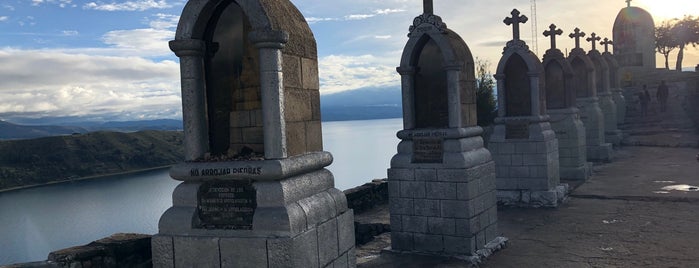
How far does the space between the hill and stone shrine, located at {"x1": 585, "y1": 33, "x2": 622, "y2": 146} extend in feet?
207

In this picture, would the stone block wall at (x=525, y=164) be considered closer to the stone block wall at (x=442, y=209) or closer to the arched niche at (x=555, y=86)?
the arched niche at (x=555, y=86)

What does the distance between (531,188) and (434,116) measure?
466cm

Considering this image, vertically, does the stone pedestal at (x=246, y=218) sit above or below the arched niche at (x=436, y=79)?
below

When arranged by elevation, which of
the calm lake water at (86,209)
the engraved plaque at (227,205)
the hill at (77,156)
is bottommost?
the calm lake water at (86,209)

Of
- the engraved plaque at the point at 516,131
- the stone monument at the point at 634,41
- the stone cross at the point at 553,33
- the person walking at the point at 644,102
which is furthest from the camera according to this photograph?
the stone monument at the point at 634,41

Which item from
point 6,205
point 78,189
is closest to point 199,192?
point 6,205

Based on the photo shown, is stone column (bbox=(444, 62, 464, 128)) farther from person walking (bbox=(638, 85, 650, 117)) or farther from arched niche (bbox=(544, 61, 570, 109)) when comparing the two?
person walking (bbox=(638, 85, 650, 117))

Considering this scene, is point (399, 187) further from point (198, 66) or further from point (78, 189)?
point (78, 189)

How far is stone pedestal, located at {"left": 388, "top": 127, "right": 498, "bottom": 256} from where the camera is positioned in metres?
7.57

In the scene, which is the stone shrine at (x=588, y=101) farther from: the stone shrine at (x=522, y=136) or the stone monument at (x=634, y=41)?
the stone monument at (x=634, y=41)

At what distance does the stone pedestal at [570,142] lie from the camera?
14.4m

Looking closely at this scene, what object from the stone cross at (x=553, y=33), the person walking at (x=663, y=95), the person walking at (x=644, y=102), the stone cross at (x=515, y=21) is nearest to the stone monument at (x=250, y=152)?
the stone cross at (x=515, y=21)

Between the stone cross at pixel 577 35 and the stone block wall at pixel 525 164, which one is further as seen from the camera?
the stone cross at pixel 577 35

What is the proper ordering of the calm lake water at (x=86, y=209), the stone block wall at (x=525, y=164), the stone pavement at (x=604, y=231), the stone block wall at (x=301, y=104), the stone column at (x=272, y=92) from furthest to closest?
the calm lake water at (x=86, y=209) < the stone block wall at (x=525, y=164) < the stone pavement at (x=604, y=231) < the stone block wall at (x=301, y=104) < the stone column at (x=272, y=92)
